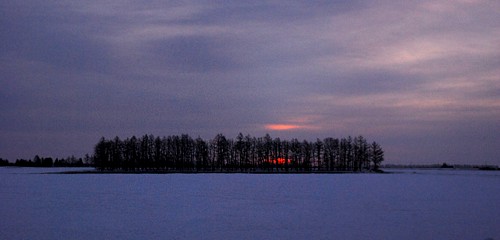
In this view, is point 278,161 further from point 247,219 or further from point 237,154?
point 247,219

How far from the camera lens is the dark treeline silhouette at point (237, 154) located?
158875 mm

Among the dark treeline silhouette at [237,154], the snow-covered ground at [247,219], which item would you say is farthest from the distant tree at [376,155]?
the snow-covered ground at [247,219]

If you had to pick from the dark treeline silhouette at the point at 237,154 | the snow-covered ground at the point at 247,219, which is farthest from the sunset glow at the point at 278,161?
the snow-covered ground at the point at 247,219

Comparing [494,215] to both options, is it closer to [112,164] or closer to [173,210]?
[173,210]

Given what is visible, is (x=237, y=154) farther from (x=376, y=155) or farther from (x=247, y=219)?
(x=247, y=219)

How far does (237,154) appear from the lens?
166 meters

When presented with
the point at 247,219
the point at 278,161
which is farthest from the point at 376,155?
the point at 247,219

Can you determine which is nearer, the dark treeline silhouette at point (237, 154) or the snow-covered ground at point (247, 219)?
the snow-covered ground at point (247, 219)

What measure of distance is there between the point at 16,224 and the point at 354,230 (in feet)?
49.7

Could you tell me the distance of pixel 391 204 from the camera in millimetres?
31938

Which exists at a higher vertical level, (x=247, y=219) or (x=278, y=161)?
(x=247, y=219)

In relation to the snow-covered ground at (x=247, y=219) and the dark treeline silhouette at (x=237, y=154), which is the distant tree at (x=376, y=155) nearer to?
the dark treeline silhouette at (x=237, y=154)

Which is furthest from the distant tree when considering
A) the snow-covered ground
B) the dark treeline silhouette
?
the snow-covered ground

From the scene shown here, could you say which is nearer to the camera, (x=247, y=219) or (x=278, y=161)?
(x=247, y=219)
